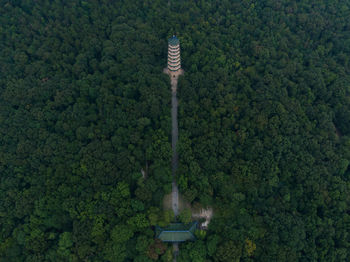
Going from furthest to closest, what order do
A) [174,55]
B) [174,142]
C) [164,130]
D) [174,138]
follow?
[174,55], [174,138], [174,142], [164,130]

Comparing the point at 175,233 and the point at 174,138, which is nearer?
the point at 175,233

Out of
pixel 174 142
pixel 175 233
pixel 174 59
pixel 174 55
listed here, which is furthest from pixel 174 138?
pixel 175 233

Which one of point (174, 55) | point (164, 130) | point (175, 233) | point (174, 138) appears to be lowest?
point (175, 233)

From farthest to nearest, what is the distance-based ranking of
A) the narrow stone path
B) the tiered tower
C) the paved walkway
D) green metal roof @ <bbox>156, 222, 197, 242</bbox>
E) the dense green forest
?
the tiered tower < the narrow stone path < the paved walkway < the dense green forest < green metal roof @ <bbox>156, 222, 197, 242</bbox>

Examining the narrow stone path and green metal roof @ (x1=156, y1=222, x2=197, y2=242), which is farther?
the narrow stone path

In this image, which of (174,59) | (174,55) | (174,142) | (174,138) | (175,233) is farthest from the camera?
(174,59)

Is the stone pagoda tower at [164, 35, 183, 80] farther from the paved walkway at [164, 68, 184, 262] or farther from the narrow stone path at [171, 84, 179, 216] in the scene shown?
the narrow stone path at [171, 84, 179, 216]

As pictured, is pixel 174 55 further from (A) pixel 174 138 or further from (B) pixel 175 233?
(B) pixel 175 233

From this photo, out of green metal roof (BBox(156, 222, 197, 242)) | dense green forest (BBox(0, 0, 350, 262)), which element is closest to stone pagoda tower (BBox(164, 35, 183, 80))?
dense green forest (BBox(0, 0, 350, 262))

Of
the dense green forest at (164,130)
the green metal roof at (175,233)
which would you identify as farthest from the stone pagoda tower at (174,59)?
the green metal roof at (175,233)
